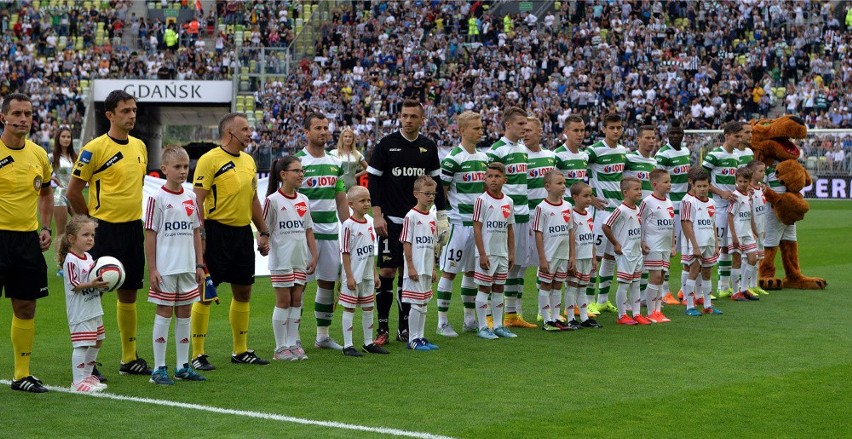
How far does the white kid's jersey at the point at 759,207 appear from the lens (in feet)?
46.8

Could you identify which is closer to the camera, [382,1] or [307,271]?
[307,271]

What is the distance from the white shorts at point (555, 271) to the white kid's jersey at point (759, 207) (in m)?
4.02

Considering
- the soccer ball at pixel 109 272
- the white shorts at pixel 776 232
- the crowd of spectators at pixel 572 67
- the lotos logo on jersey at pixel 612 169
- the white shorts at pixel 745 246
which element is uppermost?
the crowd of spectators at pixel 572 67

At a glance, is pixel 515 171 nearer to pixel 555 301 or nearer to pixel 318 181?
pixel 555 301

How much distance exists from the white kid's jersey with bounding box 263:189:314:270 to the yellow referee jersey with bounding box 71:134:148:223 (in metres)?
1.27

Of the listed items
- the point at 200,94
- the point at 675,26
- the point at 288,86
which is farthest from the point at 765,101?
the point at 200,94

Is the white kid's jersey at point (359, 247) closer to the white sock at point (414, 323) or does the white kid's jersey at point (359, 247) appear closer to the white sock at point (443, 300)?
the white sock at point (414, 323)

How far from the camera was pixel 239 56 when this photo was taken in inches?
1628

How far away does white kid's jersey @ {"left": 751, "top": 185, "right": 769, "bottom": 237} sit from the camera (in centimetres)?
1426

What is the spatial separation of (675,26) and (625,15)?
2.08 m

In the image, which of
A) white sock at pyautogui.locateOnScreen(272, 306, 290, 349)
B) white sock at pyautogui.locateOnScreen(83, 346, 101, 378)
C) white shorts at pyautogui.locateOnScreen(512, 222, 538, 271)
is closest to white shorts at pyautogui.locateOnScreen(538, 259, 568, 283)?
white shorts at pyautogui.locateOnScreen(512, 222, 538, 271)

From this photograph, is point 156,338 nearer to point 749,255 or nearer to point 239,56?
point 749,255

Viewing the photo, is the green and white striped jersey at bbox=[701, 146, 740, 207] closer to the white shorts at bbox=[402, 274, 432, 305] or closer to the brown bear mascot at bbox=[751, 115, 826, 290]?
the brown bear mascot at bbox=[751, 115, 826, 290]

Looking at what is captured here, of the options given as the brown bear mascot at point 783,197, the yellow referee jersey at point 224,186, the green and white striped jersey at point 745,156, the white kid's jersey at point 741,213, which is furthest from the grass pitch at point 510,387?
the green and white striped jersey at point 745,156
